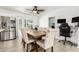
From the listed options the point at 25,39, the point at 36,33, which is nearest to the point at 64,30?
the point at 36,33

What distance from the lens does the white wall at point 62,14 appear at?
159 centimetres

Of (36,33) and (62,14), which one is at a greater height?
(62,14)

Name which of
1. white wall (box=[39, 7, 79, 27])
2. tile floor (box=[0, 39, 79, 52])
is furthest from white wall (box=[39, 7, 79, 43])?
tile floor (box=[0, 39, 79, 52])

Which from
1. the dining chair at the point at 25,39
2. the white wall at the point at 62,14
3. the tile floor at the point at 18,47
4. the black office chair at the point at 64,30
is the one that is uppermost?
the white wall at the point at 62,14

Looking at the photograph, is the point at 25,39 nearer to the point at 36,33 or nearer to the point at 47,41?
the point at 36,33

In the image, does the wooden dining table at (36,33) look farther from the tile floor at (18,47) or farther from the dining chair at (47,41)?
the tile floor at (18,47)

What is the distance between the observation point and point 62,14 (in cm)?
168

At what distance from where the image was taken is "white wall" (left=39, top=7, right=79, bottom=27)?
1594mm

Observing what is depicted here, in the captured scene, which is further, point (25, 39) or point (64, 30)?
point (25, 39)

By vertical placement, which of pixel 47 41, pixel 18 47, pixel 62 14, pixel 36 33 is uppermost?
pixel 62 14

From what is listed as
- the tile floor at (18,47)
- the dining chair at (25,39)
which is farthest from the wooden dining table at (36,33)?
the tile floor at (18,47)

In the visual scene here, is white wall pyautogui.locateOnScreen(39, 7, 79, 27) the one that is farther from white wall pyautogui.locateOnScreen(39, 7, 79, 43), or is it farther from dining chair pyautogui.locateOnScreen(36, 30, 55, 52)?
dining chair pyautogui.locateOnScreen(36, 30, 55, 52)
